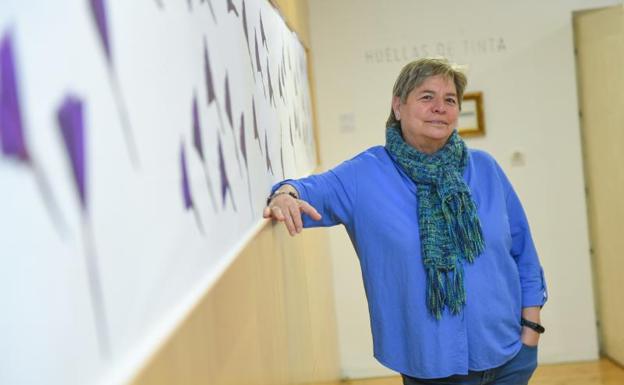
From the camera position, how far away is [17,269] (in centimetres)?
38

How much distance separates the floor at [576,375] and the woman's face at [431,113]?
7.72ft

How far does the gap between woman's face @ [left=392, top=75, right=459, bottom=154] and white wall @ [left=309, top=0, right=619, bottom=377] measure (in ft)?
6.72

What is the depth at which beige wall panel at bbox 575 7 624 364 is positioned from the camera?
11.1ft

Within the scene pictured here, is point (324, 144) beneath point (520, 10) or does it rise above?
beneath

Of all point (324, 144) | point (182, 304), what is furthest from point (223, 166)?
point (324, 144)

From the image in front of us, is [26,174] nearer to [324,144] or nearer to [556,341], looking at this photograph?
[324,144]

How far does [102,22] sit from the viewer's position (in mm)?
521

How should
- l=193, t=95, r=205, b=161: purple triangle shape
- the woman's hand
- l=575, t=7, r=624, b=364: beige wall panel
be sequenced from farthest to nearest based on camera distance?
l=575, t=7, r=624, b=364: beige wall panel → the woman's hand → l=193, t=95, r=205, b=161: purple triangle shape

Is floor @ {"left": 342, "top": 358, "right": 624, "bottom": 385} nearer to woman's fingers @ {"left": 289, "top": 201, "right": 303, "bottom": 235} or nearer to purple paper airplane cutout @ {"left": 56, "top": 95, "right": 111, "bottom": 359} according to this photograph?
woman's fingers @ {"left": 289, "top": 201, "right": 303, "bottom": 235}

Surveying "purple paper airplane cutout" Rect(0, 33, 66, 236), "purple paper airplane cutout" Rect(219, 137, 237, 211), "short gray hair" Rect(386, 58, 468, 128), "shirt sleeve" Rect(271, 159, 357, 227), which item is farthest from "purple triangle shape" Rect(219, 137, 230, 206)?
"short gray hair" Rect(386, 58, 468, 128)

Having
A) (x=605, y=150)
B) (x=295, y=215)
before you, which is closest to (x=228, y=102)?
(x=295, y=215)

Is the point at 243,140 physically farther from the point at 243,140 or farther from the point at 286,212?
the point at 286,212

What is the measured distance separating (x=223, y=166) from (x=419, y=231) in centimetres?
76

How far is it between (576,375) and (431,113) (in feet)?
8.42
